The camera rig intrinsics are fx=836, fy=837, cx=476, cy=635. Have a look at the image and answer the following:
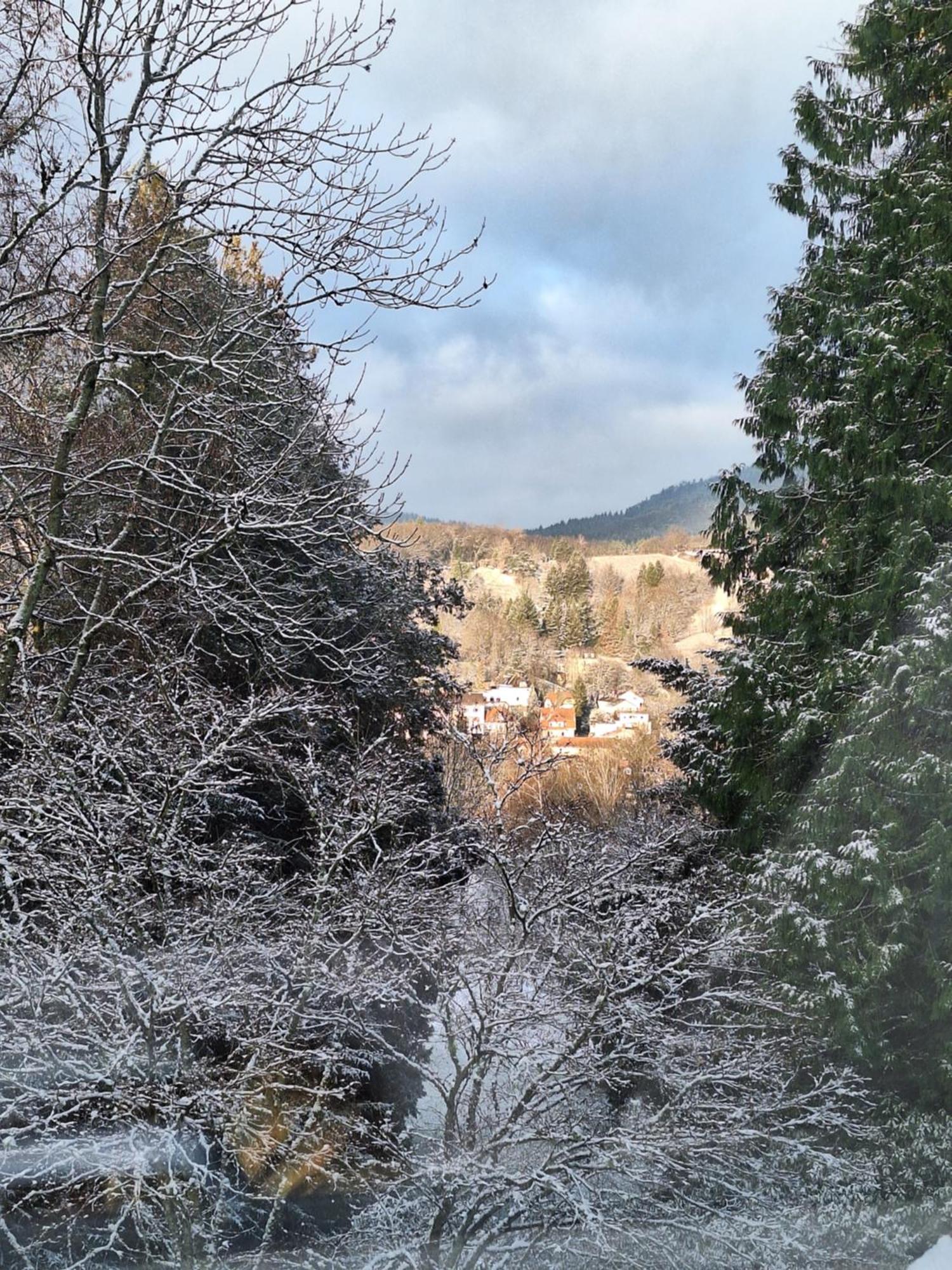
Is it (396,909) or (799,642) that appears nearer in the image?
(396,909)

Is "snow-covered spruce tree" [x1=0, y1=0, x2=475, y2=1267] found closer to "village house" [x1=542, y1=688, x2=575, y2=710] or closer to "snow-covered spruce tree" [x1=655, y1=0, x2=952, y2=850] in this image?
"snow-covered spruce tree" [x1=655, y1=0, x2=952, y2=850]

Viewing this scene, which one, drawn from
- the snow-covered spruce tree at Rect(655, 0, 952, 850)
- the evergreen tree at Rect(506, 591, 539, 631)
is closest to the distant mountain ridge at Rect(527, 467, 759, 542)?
the evergreen tree at Rect(506, 591, 539, 631)

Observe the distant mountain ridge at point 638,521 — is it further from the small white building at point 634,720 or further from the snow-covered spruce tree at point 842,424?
the snow-covered spruce tree at point 842,424

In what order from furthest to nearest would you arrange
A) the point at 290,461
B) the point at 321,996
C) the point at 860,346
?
the point at 860,346
the point at 290,461
the point at 321,996

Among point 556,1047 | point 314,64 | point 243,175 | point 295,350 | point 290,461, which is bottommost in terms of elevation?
point 556,1047

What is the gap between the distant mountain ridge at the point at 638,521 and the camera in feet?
229

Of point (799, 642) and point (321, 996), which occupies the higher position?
point (799, 642)

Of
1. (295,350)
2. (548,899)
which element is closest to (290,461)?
(295,350)

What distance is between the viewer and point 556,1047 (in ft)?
15.6

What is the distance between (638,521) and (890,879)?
72497 mm

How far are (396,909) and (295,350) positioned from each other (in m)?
3.85

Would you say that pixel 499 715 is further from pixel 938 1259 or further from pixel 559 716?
pixel 559 716

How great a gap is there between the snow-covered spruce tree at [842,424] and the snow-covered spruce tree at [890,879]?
496mm

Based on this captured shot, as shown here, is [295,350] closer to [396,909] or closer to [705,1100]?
[396,909]
